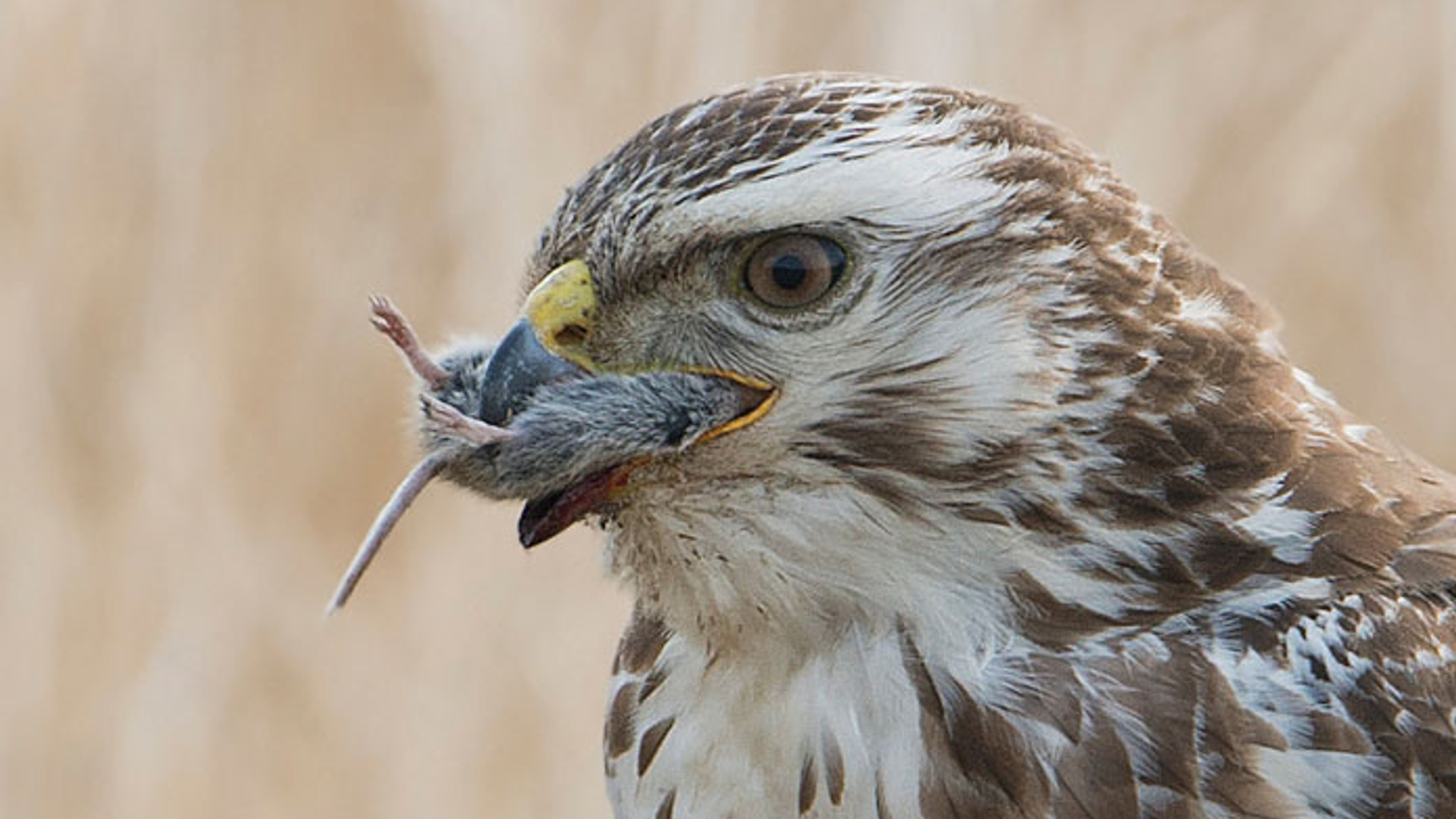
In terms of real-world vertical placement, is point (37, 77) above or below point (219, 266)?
above

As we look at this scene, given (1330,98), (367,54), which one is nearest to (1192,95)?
(1330,98)

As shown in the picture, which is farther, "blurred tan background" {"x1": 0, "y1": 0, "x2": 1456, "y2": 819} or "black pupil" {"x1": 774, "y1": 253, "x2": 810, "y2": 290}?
"blurred tan background" {"x1": 0, "y1": 0, "x2": 1456, "y2": 819}

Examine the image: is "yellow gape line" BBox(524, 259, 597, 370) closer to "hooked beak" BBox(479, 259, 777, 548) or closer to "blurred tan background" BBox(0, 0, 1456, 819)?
"hooked beak" BBox(479, 259, 777, 548)

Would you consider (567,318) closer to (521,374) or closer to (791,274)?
(521,374)

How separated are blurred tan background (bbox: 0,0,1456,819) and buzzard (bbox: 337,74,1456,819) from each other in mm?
1735

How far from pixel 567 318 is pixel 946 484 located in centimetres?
37

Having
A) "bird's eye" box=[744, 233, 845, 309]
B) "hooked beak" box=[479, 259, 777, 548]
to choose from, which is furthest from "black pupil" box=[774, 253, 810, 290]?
"hooked beak" box=[479, 259, 777, 548]

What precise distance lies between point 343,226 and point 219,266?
0.77ft

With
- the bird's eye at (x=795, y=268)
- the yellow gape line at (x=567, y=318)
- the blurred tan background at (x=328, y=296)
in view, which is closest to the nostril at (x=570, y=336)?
the yellow gape line at (x=567, y=318)

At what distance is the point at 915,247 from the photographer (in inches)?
78.8

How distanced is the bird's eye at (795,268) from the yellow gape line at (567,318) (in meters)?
0.16

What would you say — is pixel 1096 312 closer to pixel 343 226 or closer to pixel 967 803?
pixel 967 803

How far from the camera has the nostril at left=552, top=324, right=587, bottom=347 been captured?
2.02m

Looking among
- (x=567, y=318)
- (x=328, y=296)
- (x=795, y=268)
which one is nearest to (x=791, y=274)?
(x=795, y=268)
